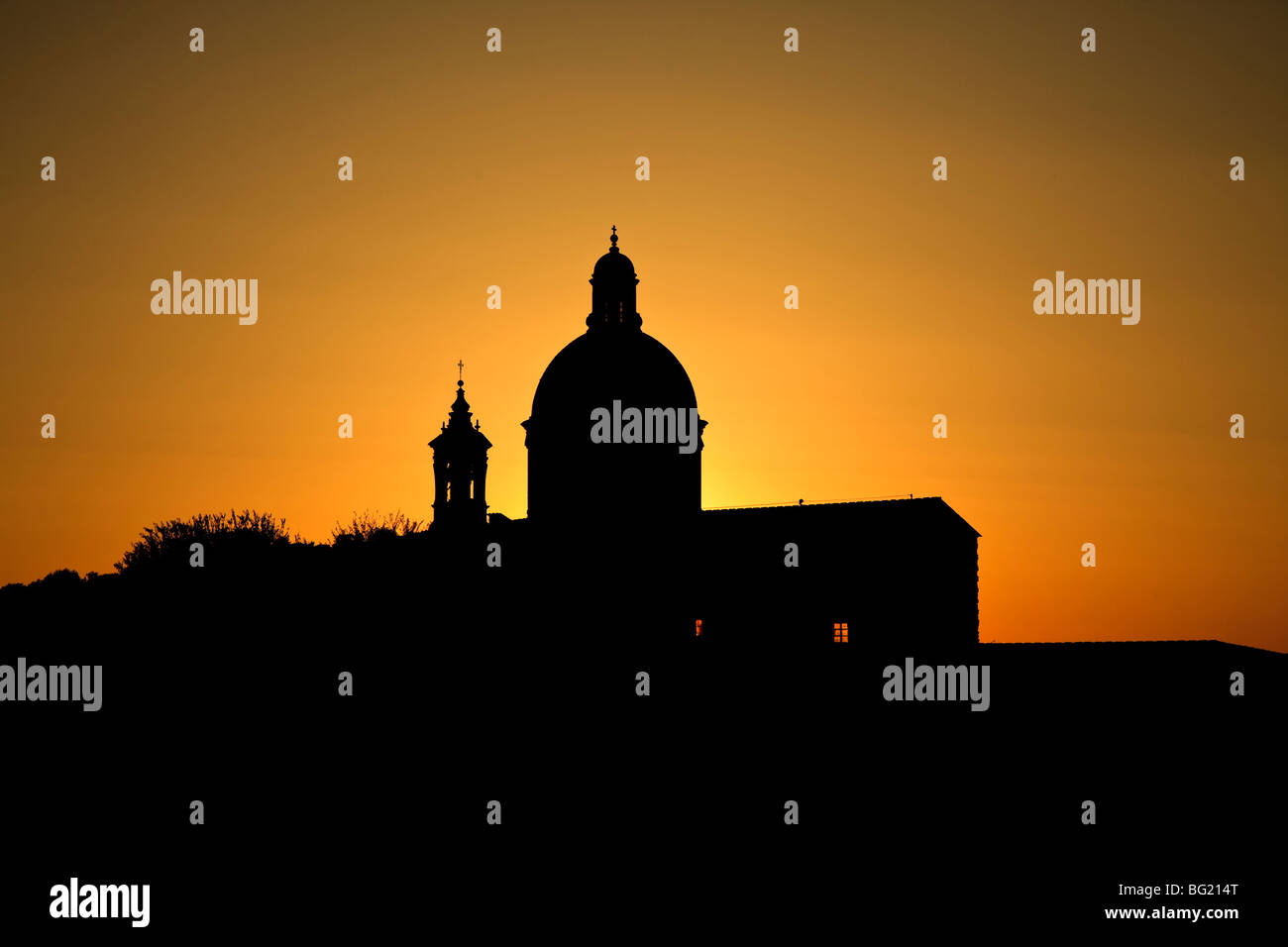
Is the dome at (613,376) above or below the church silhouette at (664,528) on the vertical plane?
above

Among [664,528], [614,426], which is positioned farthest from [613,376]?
[664,528]

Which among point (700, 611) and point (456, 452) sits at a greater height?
point (456, 452)

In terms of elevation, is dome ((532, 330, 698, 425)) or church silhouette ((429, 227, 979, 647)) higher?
dome ((532, 330, 698, 425))

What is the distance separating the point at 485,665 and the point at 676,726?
736cm

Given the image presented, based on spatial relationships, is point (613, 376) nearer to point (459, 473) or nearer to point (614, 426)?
point (614, 426)

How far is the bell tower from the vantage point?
48.4 metres

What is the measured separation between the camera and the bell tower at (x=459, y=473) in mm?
48406

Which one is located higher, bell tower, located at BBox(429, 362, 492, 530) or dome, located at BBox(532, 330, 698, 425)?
dome, located at BBox(532, 330, 698, 425)

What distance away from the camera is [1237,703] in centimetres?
4347

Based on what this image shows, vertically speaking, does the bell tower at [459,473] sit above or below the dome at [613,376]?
below

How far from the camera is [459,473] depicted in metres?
48.4
